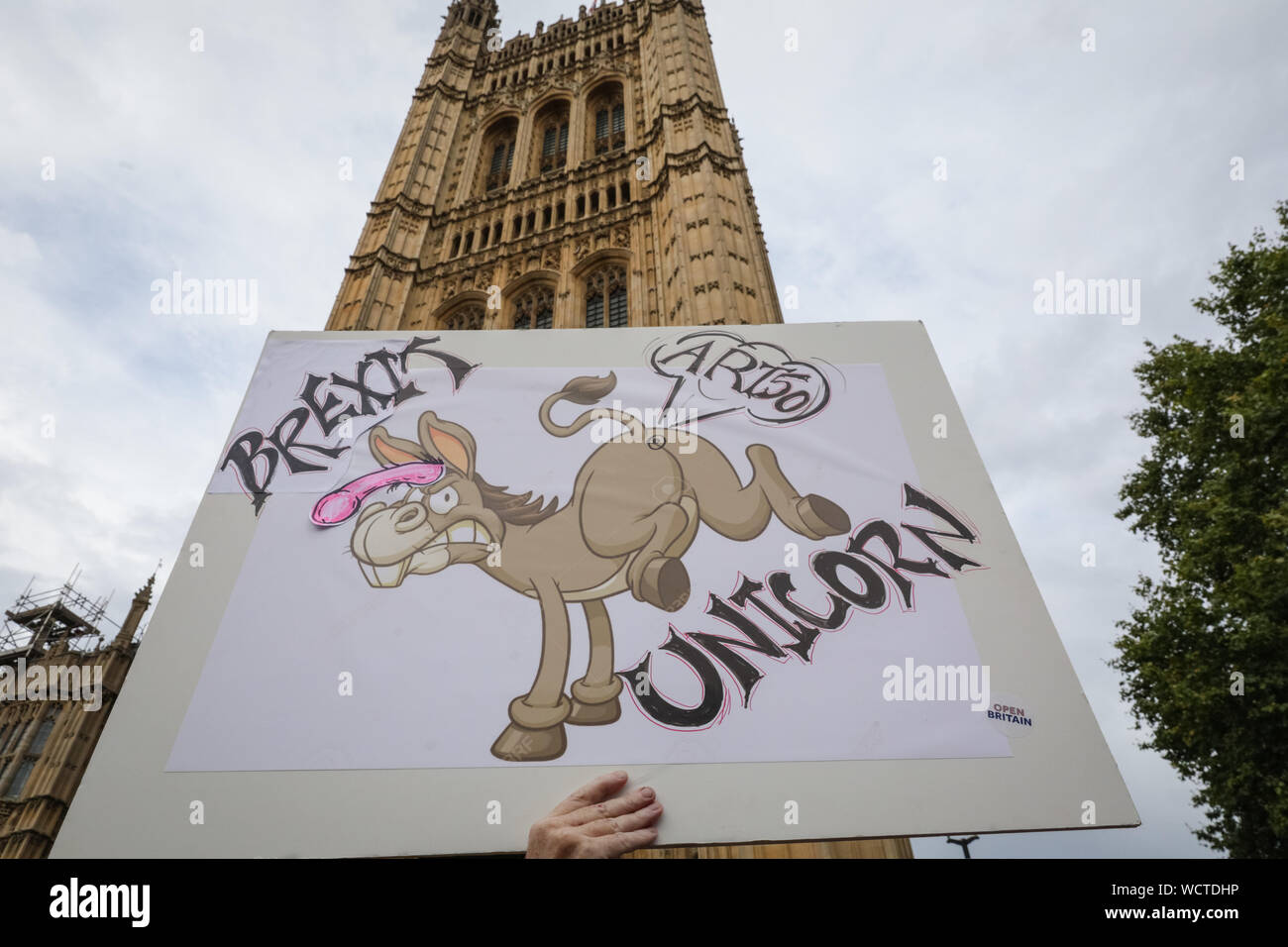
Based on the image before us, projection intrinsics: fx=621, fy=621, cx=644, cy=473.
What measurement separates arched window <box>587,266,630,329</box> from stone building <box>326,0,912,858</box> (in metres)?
0.05

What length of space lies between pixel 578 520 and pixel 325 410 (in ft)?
9.54

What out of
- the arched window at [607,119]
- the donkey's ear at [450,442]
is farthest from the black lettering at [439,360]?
the arched window at [607,119]

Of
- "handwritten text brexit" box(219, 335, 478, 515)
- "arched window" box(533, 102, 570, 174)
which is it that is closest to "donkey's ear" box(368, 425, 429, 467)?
"handwritten text brexit" box(219, 335, 478, 515)

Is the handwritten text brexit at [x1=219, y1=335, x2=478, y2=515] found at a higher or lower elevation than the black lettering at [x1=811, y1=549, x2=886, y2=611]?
higher

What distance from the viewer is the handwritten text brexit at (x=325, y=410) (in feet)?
18.5

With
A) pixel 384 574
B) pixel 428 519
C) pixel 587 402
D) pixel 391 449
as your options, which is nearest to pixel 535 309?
pixel 587 402

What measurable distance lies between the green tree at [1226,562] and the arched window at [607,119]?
751 inches

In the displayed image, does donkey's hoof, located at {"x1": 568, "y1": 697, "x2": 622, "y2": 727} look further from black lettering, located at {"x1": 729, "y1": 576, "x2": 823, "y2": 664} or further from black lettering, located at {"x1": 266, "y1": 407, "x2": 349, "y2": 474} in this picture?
black lettering, located at {"x1": 266, "y1": 407, "x2": 349, "y2": 474}

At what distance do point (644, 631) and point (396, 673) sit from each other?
5.77 feet

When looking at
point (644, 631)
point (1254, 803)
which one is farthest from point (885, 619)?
point (1254, 803)

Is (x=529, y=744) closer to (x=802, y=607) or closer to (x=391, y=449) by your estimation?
(x=802, y=607)

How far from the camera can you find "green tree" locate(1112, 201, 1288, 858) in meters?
9.39

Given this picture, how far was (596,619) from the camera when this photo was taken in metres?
4.56
